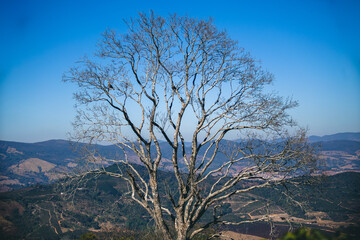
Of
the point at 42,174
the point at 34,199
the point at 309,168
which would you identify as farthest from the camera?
the point at 42,174

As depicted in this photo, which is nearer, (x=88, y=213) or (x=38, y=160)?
(x=88, y=213)

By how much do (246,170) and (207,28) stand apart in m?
4.19

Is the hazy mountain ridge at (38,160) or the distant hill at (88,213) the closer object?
the distant hill at (88,213)

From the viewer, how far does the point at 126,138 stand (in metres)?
7.12

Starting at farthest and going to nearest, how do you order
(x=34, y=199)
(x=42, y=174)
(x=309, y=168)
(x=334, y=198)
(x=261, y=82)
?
(x=42, y=174) → (x=34, y=199) → (x=334, y=198) → (x=261, y=82) → (x=309, y=168)

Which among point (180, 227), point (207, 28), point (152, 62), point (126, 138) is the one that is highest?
point (207, 28)

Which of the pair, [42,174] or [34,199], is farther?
[42,174]

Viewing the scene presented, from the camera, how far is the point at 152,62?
710cm

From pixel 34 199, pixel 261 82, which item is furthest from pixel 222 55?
pixel 34 199

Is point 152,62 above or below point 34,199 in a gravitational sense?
above

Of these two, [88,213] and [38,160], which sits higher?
[38,160]

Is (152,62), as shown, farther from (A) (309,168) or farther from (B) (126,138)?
(A) (309,168)

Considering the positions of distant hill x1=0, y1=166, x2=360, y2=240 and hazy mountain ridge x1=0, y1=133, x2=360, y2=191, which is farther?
hazy mountain ridge x1=0, y1=133, x2=360, y2=191

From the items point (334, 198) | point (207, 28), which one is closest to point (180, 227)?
point (207, 28)
